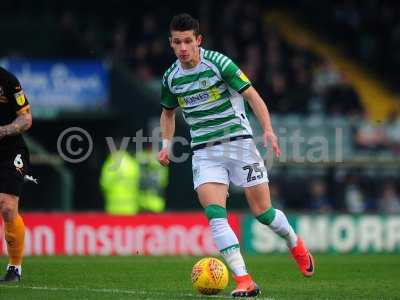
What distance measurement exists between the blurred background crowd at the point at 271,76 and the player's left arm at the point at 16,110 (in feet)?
29.0

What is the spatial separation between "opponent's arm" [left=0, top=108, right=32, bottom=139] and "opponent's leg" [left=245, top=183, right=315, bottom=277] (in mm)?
2079

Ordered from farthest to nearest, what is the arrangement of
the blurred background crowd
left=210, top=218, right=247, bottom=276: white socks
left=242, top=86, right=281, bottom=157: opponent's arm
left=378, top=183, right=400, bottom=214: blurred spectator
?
left=378, top=183, right=400, bottom=214: blurred spectator < the blurred background crowd < left=210, top=218, right=247, bottom=276: white socks < left=242, top=86, right=281, bottom=157: opponent's arm

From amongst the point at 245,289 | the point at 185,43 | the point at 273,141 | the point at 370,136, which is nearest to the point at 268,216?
the point at 245,289

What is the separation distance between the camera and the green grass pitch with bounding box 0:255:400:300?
950cm

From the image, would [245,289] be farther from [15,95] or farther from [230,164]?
[15,95]

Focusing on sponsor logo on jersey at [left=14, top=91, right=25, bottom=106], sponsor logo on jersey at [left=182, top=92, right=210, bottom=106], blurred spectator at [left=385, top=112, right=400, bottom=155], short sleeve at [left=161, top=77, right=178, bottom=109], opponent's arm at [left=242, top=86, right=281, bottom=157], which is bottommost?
opponent's arm at [left=242, top=86, right=281, bottom=157]

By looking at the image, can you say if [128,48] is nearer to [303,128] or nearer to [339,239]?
[303,128]

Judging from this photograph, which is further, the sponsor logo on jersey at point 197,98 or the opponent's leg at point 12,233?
the opponent's leg at point 12,233

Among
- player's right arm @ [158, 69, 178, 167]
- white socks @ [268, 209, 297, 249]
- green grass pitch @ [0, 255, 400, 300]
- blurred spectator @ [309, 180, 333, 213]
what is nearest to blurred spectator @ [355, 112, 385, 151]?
blurred spectator @ [309, 180, 333, 213]

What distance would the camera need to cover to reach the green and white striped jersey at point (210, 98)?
9562 mm

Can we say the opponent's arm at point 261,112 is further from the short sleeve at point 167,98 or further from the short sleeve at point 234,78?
the short sleeve at point 167,98

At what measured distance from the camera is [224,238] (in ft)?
30.5

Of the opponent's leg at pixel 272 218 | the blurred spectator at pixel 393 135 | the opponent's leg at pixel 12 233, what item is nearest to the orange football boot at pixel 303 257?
the opponent's leg at pixel 272 218

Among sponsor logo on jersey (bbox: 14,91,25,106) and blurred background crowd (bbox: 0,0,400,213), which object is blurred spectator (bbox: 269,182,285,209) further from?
sponsor logo on jersey (bbox: 14,91,25,106)
